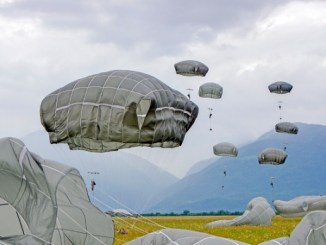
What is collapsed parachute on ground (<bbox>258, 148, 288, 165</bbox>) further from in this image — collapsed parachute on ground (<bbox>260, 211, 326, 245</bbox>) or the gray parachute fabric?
collapsed parachute on ground (<bbox>260, 211, 326, 245</bbox>)

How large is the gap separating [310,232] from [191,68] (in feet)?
82.0

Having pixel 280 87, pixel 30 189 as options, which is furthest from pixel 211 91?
pixel 30 189

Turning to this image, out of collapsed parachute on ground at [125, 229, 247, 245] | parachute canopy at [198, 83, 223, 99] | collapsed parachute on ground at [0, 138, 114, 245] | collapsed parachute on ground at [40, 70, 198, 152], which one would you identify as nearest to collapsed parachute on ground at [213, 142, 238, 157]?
parachute canopy at [198, 83, 223, 99]

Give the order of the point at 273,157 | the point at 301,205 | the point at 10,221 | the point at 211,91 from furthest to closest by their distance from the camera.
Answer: the point at 273,157
the point at 301,205
the point at 211,91
the point at 10,221

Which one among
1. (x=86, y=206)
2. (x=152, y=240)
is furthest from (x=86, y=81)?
(x=152, y=240)

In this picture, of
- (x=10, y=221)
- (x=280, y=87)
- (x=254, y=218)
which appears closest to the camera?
(x=10, y=221)

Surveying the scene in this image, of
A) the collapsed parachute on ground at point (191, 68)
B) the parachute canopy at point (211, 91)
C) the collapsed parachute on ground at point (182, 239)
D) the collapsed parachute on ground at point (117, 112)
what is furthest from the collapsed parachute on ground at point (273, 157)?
the collapsed parachute on ground at point (182, 239)

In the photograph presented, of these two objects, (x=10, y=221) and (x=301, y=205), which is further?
(x=301, y=205)

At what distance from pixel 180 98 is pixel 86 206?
881cm

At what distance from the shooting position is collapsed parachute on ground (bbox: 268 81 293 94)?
159 feet

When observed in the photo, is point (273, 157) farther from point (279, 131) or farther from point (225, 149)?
point (225, 149)

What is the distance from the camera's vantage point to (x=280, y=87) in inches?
1914

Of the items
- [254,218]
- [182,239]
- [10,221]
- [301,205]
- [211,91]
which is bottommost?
[182,239]

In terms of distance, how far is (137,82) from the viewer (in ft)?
74.4
